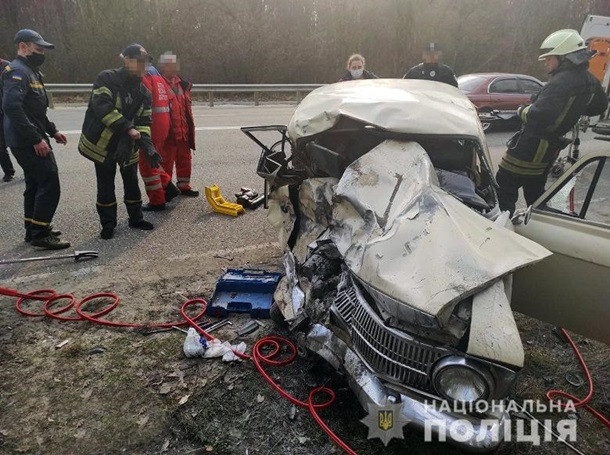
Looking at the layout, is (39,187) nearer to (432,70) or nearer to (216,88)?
(432,70)

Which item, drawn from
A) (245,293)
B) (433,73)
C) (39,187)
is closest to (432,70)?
(433,73)

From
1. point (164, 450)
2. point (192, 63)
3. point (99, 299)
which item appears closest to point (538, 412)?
point (164, 450)

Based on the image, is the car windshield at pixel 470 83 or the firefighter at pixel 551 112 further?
the car windshield at pixel 470 83

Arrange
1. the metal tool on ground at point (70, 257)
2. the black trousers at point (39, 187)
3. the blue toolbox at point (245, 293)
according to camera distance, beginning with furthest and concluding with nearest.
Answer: the black trousers at point (39, 187) → the metal tool on ground at point (70, 257) → the blue toolbox at point (245, 293)

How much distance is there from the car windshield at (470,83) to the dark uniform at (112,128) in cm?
828

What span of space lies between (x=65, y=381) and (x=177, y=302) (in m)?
0.99

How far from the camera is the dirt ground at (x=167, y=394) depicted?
2.27 metres

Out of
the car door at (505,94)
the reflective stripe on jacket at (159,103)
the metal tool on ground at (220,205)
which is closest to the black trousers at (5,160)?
the reflective stripe on jacket at (159,103)

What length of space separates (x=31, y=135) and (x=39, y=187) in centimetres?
50

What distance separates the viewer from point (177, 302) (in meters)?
3.47

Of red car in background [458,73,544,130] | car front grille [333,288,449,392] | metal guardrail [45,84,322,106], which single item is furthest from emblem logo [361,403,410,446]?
metal guardrail [45,84,322,106]

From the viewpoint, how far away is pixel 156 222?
5.02m

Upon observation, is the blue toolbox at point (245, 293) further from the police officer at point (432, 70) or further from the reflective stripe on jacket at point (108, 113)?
the police officer at point (432, 70)

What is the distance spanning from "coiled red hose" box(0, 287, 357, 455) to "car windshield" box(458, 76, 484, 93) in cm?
936
